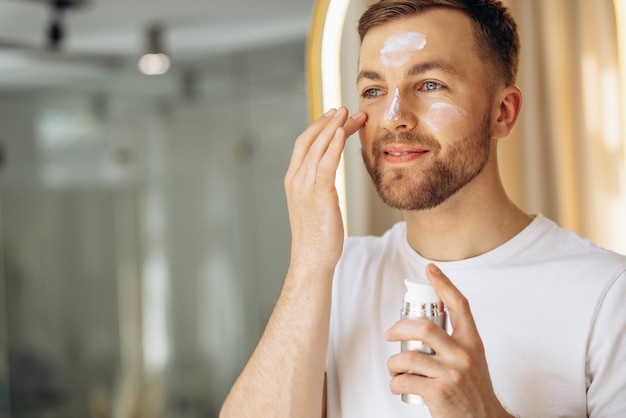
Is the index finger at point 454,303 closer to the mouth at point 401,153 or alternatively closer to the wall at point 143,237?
the mouth at point 401,153

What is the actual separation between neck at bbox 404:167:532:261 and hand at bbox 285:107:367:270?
0.12 m

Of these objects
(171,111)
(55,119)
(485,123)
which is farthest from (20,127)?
(485,123)

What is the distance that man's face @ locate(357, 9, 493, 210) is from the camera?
92 centimetres

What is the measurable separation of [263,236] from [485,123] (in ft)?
8.39

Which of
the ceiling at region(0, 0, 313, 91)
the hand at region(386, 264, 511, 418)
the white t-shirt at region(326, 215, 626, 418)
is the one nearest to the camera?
the hand at region(386, 264, 511, 418)

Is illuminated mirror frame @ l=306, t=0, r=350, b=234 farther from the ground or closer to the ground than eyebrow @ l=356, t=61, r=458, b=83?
farther from the ground

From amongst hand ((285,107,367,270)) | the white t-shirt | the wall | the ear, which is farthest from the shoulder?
the wall

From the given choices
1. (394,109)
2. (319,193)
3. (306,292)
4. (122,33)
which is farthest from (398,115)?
(122,33)

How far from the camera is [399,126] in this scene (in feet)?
3.05

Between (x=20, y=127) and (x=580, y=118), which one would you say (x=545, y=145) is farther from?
(x=20, y=127)

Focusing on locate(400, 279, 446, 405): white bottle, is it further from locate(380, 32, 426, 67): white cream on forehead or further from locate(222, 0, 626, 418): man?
locate(380, 32, 426, 67): white cream on forehead

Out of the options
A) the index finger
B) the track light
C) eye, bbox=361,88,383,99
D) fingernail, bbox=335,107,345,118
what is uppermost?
the track light

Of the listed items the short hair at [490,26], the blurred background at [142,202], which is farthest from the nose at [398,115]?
the blurred background at [142,202]

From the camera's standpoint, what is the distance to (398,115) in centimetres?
92
